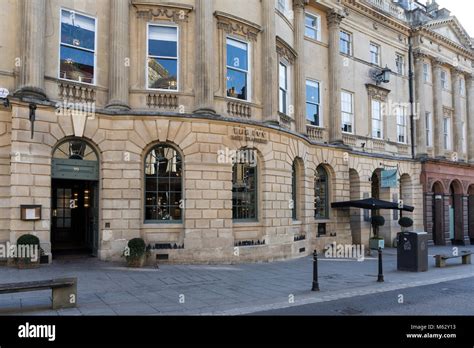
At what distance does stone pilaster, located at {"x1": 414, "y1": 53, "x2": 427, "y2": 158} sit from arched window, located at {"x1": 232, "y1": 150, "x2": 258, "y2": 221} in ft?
57.3

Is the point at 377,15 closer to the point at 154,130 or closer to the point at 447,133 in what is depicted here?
the point at 447,133

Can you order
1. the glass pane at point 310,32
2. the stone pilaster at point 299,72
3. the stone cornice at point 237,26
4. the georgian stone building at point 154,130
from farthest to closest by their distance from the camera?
the glass pane at point 310,32 < the stone pilaster at point 299,72 < the stone cornice at point 237,26 < the georgian stone building at point 154,130

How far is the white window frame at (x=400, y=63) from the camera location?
31.3m

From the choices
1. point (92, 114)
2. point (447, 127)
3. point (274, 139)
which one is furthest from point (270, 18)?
point (447, 127)

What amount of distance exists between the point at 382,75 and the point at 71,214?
20.2 metres

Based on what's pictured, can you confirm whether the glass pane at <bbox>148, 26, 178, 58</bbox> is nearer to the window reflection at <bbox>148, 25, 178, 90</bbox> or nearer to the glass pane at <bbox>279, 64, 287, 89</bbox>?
the window reflection at <bbox>148, 25, 178, 90</bbox>

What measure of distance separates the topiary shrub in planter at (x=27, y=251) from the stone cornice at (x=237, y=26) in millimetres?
10624

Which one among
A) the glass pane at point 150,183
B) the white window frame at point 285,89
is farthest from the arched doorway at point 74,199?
the white window frame at point 285,89

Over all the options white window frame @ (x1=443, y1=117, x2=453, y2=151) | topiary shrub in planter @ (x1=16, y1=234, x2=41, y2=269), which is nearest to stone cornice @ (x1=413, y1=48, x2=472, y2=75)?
white window frame @ (x1=443, y1=117, x2=453, y2=151)

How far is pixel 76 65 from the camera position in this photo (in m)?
16.4

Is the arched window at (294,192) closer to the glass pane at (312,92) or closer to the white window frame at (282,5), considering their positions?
the glass pane at (312,92)

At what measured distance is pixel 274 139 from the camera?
1916 centimetres

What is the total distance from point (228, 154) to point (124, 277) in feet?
21.2
